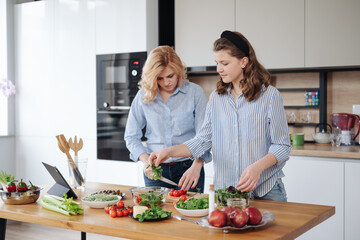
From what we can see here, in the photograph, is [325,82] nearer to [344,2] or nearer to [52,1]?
[344,2]

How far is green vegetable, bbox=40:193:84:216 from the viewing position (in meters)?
1.91

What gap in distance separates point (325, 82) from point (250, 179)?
257 centimetres

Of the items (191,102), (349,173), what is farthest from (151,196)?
(349,173)

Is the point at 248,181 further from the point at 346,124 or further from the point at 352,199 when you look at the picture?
the point at 346,124

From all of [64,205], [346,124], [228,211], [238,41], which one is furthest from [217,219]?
[346,124]

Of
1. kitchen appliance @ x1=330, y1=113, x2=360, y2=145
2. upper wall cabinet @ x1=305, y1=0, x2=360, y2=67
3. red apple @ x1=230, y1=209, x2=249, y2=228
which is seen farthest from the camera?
kitchen appliance @ x1=330, y1=113, x2=360, y2=145

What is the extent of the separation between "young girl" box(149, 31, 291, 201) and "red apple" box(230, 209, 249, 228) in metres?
0.50

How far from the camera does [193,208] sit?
1.83 meters

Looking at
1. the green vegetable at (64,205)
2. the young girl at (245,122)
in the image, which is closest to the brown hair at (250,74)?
the young girl at (245,122)

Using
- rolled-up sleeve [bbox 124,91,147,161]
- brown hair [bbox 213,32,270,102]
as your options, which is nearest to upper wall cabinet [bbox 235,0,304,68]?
rolled-up sleeve [bbox 124,91,147,161]

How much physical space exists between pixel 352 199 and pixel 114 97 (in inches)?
94.0

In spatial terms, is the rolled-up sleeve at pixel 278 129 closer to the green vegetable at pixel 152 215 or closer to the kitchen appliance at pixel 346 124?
the green vegetable at pixel 152 215

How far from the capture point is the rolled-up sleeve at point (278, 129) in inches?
80.9

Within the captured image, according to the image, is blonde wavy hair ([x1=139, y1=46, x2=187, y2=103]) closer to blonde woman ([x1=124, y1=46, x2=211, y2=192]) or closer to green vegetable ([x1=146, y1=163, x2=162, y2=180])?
blonde woman ([x1=124, y1=46, x2=211, y2=192])
